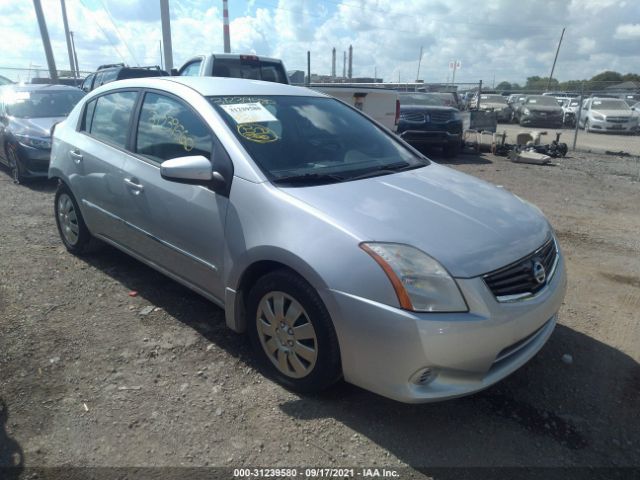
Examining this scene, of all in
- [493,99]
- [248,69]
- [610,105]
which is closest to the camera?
[248,69]

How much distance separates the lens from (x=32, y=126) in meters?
7.78

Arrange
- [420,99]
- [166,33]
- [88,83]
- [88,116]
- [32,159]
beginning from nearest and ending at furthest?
[88,116]
[32,159]
[420,99]
[88,83]
[166,33]

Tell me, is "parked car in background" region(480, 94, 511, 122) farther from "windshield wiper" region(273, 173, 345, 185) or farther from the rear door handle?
"windshield wiper" region(273, 173, 345, 185)

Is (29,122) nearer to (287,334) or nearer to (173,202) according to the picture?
(173,202)

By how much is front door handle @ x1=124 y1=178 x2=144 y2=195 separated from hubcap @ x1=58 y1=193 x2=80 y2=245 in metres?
1.28

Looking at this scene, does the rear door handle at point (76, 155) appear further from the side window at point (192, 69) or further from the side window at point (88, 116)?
the side window at point (192, 69)

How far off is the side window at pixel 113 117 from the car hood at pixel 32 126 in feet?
14.1

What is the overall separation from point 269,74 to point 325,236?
23.9ft

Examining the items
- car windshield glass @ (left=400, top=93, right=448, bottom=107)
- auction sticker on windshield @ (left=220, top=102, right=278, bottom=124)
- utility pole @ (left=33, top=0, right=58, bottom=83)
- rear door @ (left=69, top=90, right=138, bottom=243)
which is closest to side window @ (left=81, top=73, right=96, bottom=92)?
car windshield glass @ (left=400, top=93, right=448, bottom=107)

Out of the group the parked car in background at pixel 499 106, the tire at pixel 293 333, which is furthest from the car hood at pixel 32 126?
the parked car in background at pixel 499 106

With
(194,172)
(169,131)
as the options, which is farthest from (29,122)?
(194,172)

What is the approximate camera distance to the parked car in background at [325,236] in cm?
222

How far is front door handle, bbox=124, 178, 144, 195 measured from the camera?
11.1 feet

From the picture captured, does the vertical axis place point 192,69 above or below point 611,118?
above
